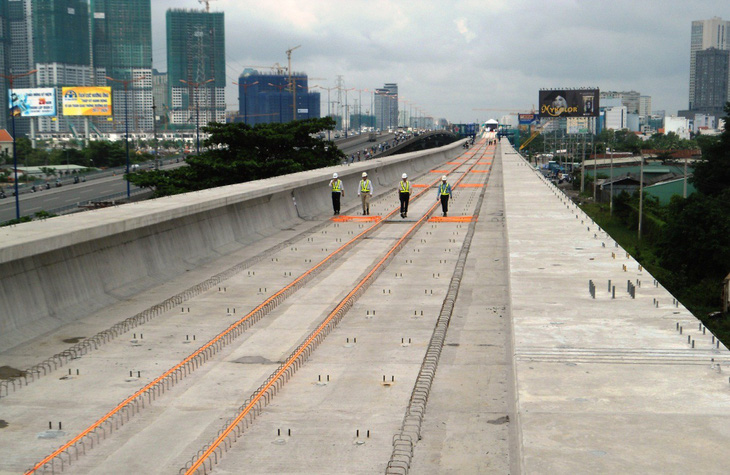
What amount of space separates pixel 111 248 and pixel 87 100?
444ft

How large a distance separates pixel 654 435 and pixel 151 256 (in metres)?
13.6

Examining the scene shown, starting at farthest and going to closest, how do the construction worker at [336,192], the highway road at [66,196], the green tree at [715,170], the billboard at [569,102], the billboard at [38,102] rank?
the billboard at [569,102], the billboard at [38,102], the green tree at [715,170], the highway road at [66,196], the construction worker at [336,192]

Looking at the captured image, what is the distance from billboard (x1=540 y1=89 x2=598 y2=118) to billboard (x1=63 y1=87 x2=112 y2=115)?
224 ft

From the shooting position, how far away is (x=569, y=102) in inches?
6063

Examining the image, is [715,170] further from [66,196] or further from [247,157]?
[66,196]

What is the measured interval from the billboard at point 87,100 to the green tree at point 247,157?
274 ft

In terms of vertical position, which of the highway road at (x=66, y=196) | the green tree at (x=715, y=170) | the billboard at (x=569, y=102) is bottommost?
the highway road at (x=66, y=196)

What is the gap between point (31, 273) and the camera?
14711 mm

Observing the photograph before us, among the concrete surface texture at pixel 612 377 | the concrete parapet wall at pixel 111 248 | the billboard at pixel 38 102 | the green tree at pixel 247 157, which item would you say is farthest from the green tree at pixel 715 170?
the billboard at pixel 38 102

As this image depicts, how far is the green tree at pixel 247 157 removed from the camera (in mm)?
57344

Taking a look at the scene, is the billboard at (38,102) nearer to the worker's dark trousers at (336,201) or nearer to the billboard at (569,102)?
the billboard at (569,102)

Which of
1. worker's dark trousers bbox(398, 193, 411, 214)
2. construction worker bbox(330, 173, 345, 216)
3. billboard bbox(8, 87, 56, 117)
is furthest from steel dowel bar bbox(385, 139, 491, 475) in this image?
billboard bbox(8, 87, 56, 117)

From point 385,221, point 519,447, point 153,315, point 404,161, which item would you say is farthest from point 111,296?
point 404,161

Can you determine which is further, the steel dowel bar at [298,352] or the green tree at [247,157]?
the green tree at [247,157]
